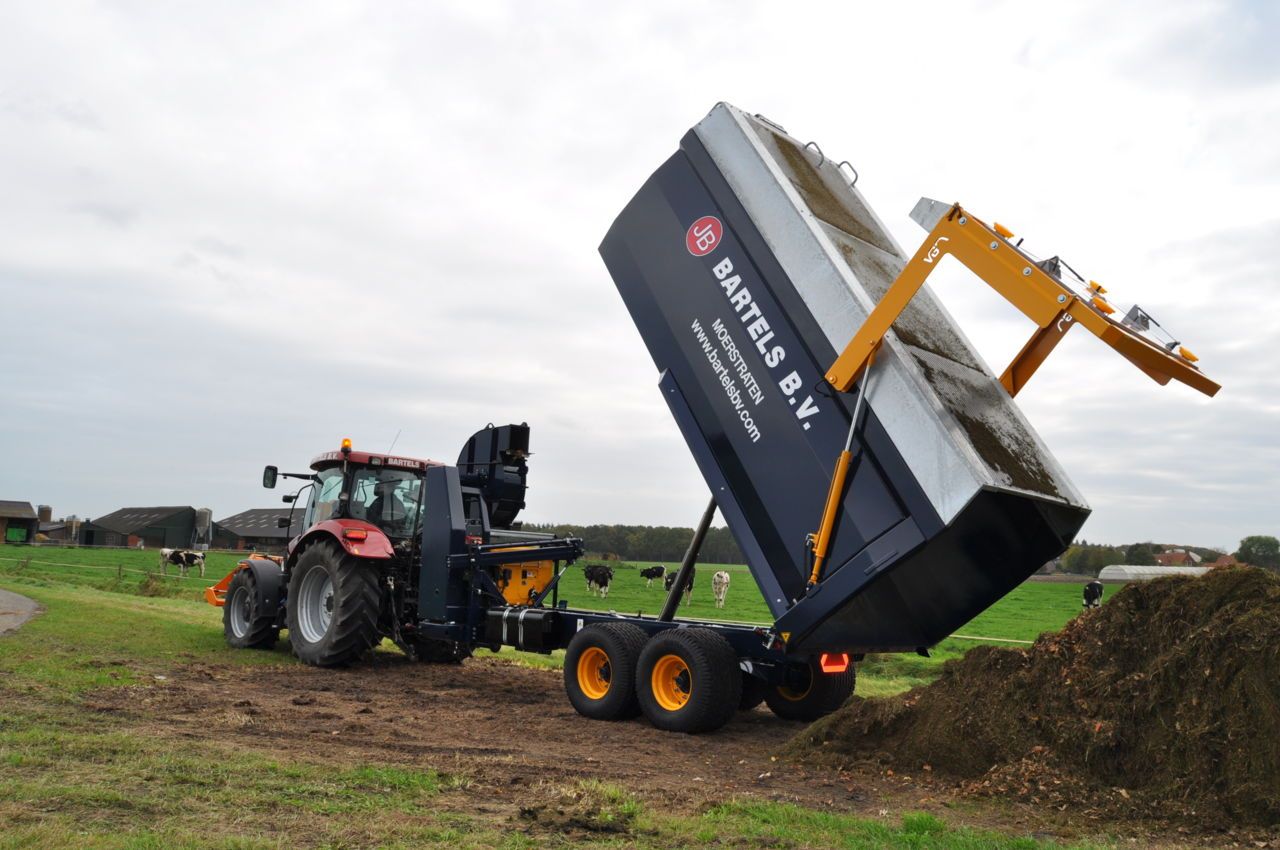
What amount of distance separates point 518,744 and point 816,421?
3.00 m

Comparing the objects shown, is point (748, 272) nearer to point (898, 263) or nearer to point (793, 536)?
point (898, 263)

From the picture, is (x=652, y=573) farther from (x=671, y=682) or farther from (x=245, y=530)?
(x=245, y=530)

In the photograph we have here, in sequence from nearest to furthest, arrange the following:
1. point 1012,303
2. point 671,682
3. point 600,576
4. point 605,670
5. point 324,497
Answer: point 1012,303, point 671,682, point 605,670, point 324,497, point 600,576

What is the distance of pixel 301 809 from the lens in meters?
Answer: 4.35

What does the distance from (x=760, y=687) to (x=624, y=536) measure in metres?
27.7

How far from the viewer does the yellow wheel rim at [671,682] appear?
7.09 meters

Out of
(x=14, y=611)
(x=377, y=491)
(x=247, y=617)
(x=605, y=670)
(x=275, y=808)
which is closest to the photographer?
(x=275, y=808)

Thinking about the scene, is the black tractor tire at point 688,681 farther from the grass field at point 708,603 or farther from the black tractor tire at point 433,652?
the black tractor tire at point 433,652

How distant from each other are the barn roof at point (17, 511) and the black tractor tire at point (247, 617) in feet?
220

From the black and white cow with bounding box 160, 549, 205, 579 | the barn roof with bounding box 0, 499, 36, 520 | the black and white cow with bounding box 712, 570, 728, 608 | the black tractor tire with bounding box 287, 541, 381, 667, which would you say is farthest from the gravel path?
the barn roof with bounding box 0, 499, 36, 520

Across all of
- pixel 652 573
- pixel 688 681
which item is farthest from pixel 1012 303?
pixel 652 573

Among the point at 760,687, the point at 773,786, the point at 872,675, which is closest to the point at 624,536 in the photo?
the point at 872,675

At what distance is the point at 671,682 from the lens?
7.27m

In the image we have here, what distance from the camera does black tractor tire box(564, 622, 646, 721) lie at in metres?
7.43
